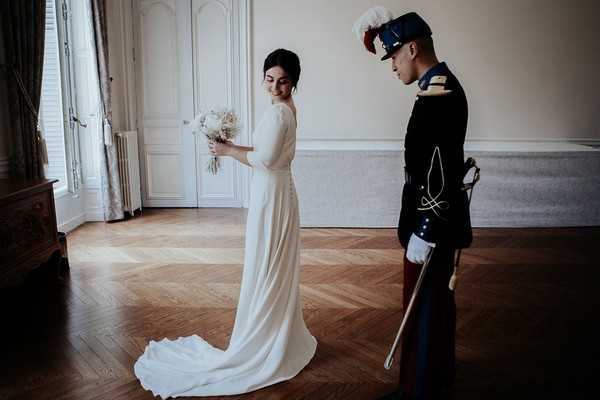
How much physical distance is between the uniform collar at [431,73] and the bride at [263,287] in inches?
25.8

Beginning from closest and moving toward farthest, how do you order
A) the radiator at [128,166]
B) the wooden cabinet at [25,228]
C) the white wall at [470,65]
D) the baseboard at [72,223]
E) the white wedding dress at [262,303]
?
the white wedding dress at [262,303] → the wooden cabinet at [25,228] → the baseboard at [72,223] → the radiator at [128,166] → the white wall at [470,65]

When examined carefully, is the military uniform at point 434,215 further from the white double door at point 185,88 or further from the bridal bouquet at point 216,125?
the white double door at point 185,88

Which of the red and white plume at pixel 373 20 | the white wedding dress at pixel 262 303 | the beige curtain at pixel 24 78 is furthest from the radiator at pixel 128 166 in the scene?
the red and white plume at pixel 373 20

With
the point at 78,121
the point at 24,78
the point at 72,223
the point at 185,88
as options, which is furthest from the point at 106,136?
the point at 24,78

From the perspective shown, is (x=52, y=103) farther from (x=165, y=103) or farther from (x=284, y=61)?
(x=284, y=61)

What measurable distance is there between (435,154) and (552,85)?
16.7 feet

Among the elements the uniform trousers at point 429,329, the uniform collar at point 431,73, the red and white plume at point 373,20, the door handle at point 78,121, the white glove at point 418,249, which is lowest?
the uniform trousers at point 429,329

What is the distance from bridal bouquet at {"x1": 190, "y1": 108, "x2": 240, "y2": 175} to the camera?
8.43 feet

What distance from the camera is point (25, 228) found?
3736mm

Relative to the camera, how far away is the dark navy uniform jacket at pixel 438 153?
2.06 m

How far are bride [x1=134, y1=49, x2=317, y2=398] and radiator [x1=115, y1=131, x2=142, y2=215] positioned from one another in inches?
144

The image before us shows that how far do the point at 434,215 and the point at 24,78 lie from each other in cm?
375

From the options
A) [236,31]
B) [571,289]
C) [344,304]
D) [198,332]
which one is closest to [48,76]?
[236,31]

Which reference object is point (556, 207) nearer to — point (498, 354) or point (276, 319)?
point (498, 354)
